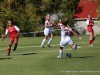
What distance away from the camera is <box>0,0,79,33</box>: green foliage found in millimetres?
66250

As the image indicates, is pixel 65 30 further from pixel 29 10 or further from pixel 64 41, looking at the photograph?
pixel 29 10

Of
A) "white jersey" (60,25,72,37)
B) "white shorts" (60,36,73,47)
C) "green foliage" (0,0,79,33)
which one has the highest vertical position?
"white jersey" (60,25,72,37)

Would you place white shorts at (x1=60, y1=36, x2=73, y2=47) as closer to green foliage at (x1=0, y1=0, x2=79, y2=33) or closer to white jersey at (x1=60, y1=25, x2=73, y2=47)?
white jersey at (x1=60, y1=25, x2=73, y2=47)

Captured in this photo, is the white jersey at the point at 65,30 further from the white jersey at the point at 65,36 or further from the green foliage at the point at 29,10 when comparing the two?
the green foliage at the point at 29,10

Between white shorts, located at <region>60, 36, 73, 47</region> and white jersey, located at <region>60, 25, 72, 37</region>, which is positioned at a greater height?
white jersey, located at <region>60, 25, 72, 37</region>

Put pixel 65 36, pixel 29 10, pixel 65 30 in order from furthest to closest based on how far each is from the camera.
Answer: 1. pixel 29 10
2. pixel 65 36
3. pixel 65 30

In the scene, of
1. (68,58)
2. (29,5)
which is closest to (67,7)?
(29,5)

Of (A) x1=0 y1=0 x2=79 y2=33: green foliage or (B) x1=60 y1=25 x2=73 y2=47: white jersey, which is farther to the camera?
(A) x1=0 y1=0 x2=79 y2=33: green foliage

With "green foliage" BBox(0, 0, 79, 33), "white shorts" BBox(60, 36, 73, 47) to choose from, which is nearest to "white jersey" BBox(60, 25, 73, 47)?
"white shorts" BBox(60, 36, 73, 47)

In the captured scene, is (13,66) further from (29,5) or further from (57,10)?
(57,10)

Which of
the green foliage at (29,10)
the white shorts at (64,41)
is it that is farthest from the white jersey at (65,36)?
the green foliage at (29,10)

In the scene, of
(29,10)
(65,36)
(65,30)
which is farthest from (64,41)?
(29,10)

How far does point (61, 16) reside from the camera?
250 ft

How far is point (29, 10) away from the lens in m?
69.9
